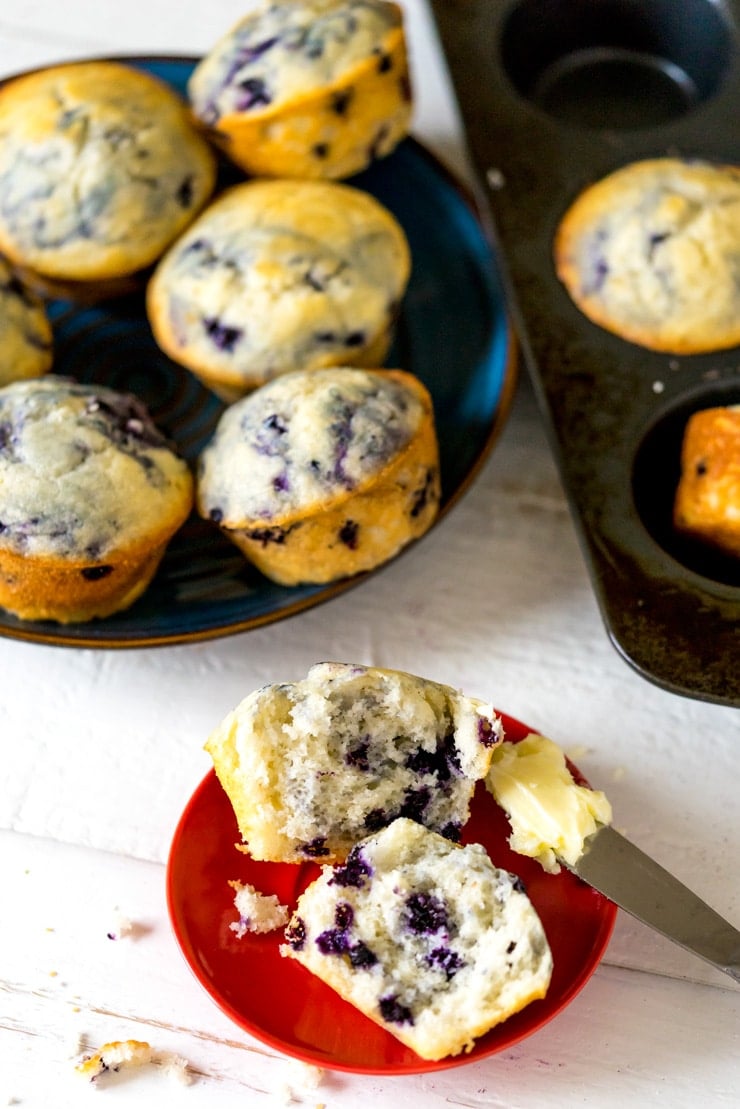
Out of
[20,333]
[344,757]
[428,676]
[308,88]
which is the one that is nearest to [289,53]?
[308,88]

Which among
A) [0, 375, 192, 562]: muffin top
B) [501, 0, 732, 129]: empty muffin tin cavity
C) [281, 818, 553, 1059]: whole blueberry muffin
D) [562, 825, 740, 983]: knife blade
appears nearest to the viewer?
[281, 818, 553, 1059]: whole blueberry muffin

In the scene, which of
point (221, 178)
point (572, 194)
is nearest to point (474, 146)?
point (572, 194)

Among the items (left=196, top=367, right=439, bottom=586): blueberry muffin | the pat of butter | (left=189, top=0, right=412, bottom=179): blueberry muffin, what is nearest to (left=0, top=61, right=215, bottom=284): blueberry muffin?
(left=189, top=0, right=412, bottom=179): blueberry muffin

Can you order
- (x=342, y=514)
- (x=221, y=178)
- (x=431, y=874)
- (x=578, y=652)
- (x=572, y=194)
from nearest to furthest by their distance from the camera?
1. (x=431, y=874)
2. (x=342, y=514)
3. (x=578, y=652)
4. (x=572, y=194)
5. (x=221, y=178)

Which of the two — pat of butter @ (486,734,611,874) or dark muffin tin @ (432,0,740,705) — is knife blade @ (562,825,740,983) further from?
dark muffin tin @ (432,0,740,705)

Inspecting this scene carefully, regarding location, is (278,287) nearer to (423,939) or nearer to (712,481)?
(712,481)

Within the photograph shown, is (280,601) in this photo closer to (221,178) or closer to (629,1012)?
(629,1012)

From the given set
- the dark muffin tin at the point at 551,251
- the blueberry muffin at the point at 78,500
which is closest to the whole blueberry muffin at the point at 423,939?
the dark muffin tin at the point at 551,251
